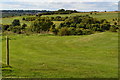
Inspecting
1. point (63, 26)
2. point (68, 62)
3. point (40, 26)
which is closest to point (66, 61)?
point (68, 62)

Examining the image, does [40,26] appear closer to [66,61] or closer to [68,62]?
[66,61]

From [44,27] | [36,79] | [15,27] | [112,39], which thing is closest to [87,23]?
[44,27]

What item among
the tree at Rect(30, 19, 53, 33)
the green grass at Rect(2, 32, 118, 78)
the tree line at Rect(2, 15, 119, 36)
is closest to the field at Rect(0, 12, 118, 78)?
the green grass at Rect(2, 32, 118, 78)

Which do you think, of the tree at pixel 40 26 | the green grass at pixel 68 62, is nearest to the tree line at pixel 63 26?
the tree at pixel 40 26

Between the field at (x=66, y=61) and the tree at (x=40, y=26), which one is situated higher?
the tree at (x=40, y=26)

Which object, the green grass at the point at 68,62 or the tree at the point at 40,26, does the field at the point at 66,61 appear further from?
the tree at the point at 40,26

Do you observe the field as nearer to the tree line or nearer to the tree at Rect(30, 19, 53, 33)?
the tree line

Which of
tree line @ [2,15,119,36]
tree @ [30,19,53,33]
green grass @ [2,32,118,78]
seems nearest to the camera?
green grass @ [2,32,118,78]

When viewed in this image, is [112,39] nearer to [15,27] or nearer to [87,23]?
[87,23]

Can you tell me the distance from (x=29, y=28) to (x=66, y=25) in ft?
36.4

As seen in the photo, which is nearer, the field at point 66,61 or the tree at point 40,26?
the field at point 66,61

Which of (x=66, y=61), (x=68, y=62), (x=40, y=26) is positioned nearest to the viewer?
(x=68, y=62)

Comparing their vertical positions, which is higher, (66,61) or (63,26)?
(63,26)

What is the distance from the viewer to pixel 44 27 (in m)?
57.3
